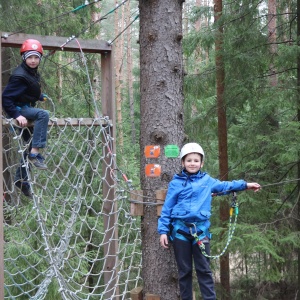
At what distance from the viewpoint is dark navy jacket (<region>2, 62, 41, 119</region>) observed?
124 inches

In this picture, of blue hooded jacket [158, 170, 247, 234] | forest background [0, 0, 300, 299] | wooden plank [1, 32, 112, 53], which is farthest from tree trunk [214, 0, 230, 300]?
blue hooded jacket [158, 170, 247, 234]

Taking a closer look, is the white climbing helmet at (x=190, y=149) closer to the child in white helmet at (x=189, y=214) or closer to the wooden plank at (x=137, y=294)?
the child in white helmet at (x=189, y=214)

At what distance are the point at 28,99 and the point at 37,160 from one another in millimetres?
399

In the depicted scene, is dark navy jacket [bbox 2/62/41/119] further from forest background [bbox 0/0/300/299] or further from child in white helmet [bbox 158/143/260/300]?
forest background [bbox 0/0/300/299]

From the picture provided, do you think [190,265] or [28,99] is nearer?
[190,265]

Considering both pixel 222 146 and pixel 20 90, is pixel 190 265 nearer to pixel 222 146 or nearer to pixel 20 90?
pixel 20 90

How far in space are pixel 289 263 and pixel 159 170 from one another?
177 inches

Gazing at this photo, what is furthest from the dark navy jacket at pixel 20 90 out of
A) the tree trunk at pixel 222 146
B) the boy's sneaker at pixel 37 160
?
the tree trunk at pixel 222 146

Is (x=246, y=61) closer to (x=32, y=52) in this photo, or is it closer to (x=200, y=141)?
(x=200, y=141)

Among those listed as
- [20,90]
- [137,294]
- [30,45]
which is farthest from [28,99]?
[137,294]

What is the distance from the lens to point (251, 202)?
20.1 ft

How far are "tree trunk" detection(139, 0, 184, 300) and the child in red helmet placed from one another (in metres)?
0.65

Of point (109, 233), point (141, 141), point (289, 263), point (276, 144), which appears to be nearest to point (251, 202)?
point (276, 144)

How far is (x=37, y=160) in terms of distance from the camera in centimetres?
321
